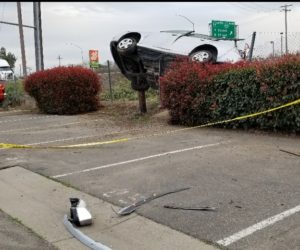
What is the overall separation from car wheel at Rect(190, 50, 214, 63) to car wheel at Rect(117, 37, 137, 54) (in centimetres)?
175

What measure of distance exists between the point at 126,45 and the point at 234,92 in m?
4.49

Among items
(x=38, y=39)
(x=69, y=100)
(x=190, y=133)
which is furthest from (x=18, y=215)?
(x=38, y=39)

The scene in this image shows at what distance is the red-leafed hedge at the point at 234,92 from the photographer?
30.4 feet

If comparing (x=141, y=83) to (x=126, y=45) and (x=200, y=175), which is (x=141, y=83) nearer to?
(x=126, y=45)

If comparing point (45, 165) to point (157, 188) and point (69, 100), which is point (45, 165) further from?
point (69, 100)

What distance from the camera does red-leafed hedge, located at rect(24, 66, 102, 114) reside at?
57.2 ft

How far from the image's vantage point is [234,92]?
1036 centimetres

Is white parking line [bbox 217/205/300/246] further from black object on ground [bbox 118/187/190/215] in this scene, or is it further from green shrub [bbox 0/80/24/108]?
green shrub [bbox 0/80/24/108]

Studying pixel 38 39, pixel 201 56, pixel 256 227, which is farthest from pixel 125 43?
pixel 256 227

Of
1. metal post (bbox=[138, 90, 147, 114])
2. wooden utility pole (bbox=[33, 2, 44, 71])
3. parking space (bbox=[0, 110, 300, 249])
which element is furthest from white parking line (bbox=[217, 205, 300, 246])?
wooden utility pole (bbox=[33, 2, 44, 71])

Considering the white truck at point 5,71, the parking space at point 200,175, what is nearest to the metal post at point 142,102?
the parking space at point 200,175

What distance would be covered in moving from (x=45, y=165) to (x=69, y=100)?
9.64m

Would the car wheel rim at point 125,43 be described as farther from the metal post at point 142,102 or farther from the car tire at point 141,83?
the metal post at point 142,102

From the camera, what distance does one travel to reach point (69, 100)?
17.5m
